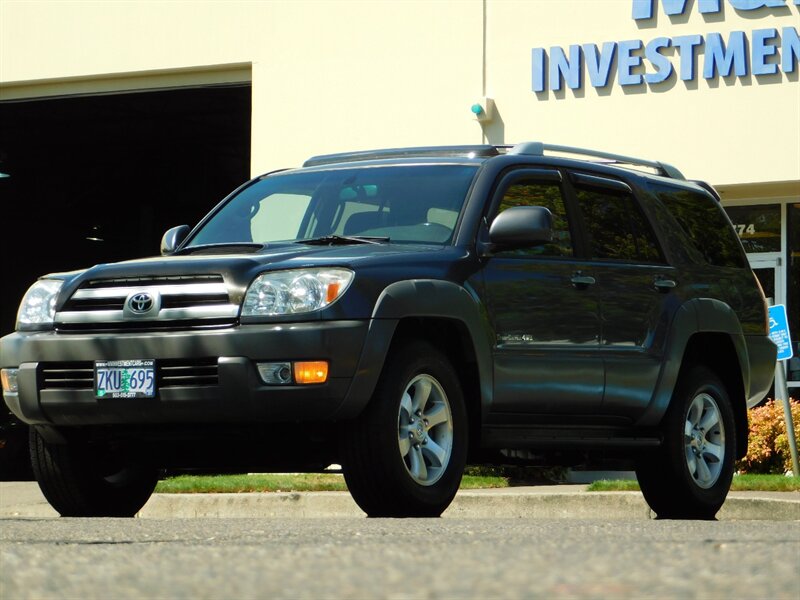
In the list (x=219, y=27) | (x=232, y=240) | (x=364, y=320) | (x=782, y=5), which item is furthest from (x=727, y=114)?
(x=364, y=320)

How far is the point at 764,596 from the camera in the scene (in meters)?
4.02

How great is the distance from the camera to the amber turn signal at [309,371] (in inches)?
287

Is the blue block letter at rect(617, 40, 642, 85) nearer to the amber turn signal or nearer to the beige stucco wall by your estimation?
the beige stucco wall

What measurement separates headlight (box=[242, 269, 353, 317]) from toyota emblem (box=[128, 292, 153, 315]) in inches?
21.0

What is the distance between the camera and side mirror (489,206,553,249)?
809 cm

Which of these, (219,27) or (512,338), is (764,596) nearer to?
(512,338)

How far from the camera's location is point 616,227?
9.42m

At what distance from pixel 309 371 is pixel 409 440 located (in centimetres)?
62

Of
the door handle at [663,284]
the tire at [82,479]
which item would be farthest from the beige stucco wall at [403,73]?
the tire at [82,479]

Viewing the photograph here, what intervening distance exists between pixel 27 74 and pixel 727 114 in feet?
30.8

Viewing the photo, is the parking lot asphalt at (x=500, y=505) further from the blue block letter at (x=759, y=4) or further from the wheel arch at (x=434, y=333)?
the blue block letter at (x=759, y=4)

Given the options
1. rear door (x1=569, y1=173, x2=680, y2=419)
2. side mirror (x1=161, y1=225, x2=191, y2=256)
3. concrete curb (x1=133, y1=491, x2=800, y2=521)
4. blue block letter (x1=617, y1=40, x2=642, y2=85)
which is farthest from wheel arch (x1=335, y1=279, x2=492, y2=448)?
blue block letter (x1=617, y1=40, x2=642, y2=85)

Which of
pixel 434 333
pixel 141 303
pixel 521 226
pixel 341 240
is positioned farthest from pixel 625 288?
pixel 141 303

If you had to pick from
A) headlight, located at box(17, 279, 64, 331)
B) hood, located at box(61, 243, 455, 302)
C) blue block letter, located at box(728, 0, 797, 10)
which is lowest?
headlight, located at box(17, 279, 64, 331)
